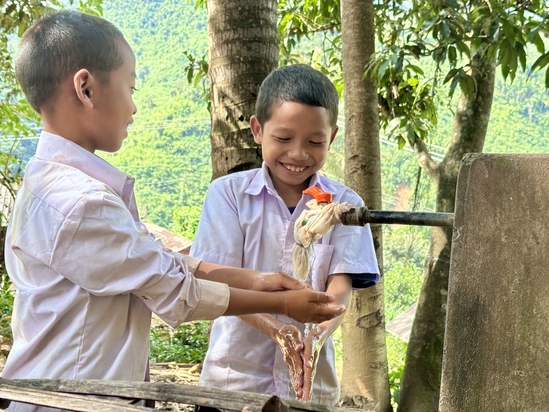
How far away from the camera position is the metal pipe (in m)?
1.37

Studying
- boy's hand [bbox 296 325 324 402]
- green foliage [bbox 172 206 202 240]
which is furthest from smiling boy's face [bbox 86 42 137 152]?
green foliage [bbox 172 206 202 240]

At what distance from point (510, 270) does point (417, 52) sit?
2.43 meters

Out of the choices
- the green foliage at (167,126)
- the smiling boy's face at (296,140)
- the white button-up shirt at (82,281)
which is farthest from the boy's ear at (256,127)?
the green foliage at (167,126)

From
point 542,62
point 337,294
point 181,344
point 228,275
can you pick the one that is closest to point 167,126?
point 181,344

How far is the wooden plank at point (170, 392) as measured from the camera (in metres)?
1.12

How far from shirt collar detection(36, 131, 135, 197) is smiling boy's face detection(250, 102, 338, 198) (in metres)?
0.63

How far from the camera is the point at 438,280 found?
434 centimetres

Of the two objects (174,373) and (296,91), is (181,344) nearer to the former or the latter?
(174,373)

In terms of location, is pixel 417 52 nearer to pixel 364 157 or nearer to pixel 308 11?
pixel 364 157

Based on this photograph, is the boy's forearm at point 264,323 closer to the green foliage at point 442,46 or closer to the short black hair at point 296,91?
the short black hair at point 296,91

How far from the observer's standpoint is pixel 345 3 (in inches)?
159

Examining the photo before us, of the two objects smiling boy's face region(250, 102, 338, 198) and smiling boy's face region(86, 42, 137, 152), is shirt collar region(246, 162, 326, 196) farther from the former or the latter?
smiling boy's face region(86, 42, 137, 152)

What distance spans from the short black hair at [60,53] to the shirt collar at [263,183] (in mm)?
653

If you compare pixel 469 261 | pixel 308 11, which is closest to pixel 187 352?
pixel 308 11
